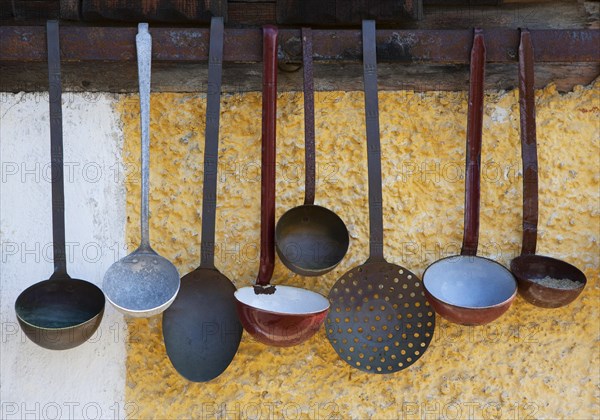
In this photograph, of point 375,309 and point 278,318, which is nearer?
point 278,318

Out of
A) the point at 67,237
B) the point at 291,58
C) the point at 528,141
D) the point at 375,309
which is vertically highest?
the point at 291,58

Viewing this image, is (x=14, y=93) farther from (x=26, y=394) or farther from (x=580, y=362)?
(x=580, y=362)

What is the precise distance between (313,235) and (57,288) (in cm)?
41

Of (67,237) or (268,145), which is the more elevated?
(268,145)

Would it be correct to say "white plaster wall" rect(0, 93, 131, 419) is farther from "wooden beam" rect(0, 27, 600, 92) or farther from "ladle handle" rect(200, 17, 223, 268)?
"ladle handle" rect(200, 17, 223, 268)

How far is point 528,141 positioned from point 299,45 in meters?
0.40

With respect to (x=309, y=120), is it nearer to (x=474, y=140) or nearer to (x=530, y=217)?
(x=474, y=140)

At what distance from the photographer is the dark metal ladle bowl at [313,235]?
4.09 feet

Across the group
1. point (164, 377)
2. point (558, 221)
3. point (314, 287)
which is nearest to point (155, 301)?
point (164, 377)

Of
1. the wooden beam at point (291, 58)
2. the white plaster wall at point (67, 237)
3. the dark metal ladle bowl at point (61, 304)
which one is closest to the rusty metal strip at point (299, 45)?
the wooden beam at point (291, 58)

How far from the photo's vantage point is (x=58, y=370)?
1.28m

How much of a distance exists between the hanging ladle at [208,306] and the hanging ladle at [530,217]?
0.47 meters

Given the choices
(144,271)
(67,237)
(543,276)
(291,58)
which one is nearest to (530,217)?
(543,276)

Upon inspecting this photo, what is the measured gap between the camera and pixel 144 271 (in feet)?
4.04
